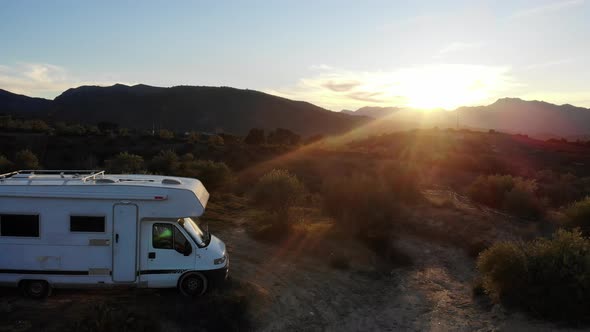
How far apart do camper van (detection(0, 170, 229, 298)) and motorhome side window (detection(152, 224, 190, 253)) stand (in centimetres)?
2

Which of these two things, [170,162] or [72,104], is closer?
[170,162]

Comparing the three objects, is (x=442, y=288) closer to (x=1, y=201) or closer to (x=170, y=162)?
(x=1, y=201)

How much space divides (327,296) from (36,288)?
683 cm

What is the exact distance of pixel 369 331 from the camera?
33.8ft

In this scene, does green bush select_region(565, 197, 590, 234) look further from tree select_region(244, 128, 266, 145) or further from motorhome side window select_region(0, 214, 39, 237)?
tree select_region(244, 128, 266, 145)

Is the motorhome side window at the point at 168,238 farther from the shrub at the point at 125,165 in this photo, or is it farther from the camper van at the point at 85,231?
the shrub at the point at 125,165

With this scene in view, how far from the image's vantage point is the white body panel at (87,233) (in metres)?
9.32

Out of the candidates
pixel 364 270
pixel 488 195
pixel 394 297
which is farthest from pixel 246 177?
pixel 394 297

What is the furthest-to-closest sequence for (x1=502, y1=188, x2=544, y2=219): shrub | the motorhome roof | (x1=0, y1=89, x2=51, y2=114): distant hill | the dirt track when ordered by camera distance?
(x1=0, y1=89, x2=51, y2=114): distant hill
(x1=502, y1=188, x2=544, y2=219): shrub
the dirt track
the motorhome roof

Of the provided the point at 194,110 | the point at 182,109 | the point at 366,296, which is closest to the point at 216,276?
the point at 366,296

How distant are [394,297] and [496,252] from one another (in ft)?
9.69

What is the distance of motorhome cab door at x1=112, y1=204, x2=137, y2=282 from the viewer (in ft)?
31.0

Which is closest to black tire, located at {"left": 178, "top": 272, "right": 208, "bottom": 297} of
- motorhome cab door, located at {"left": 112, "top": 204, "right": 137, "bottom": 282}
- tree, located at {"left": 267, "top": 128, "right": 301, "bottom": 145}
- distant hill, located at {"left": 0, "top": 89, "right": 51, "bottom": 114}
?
motorhome cab door, located at {"left": 112, "top": 204, "right": 137, "bottom": 282}

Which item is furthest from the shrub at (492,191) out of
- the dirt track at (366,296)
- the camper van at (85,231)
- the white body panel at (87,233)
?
the white body panel at (87,233)
